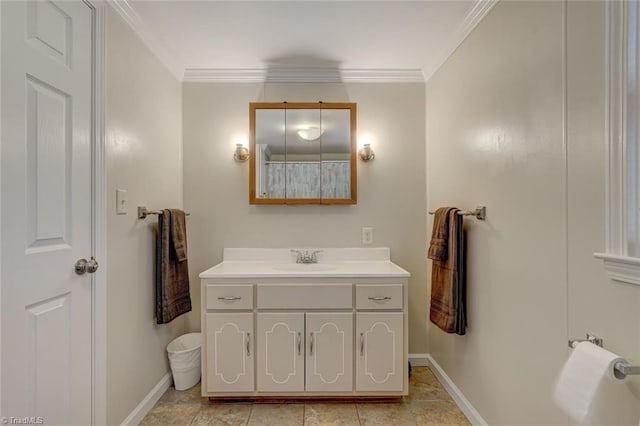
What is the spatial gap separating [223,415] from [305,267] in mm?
1024

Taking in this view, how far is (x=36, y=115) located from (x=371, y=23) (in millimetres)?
1668

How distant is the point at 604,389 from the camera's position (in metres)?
0.97

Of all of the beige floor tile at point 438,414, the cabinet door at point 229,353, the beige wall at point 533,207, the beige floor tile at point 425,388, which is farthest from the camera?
the beige floor tile at point 425,388

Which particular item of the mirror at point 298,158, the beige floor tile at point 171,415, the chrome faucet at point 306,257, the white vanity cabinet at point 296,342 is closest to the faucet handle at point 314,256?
the chrome faucet at point 306,257

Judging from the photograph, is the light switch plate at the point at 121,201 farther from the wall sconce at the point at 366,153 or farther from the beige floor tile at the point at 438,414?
the beige floor tile at the point at 438,414

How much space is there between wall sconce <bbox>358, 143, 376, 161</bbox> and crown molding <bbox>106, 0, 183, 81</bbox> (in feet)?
4.90

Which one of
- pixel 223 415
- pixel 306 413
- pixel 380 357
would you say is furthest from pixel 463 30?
pixel 223 415

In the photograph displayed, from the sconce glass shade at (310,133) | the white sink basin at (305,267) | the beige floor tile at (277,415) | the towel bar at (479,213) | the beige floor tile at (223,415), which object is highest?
the sconce glass shade at (310,133)

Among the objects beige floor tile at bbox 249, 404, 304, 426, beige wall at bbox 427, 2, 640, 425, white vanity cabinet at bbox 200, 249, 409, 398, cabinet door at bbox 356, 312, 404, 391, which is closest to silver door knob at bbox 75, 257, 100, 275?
white vanity cabinet at bbox 200, 249, 409, 398

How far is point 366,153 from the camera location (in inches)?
96.3

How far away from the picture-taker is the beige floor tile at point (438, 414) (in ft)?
5.91

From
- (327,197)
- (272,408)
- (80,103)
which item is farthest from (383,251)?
(80,103)

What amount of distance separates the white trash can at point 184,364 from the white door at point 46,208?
714 millimetres

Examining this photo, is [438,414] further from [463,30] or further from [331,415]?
[463,30]
